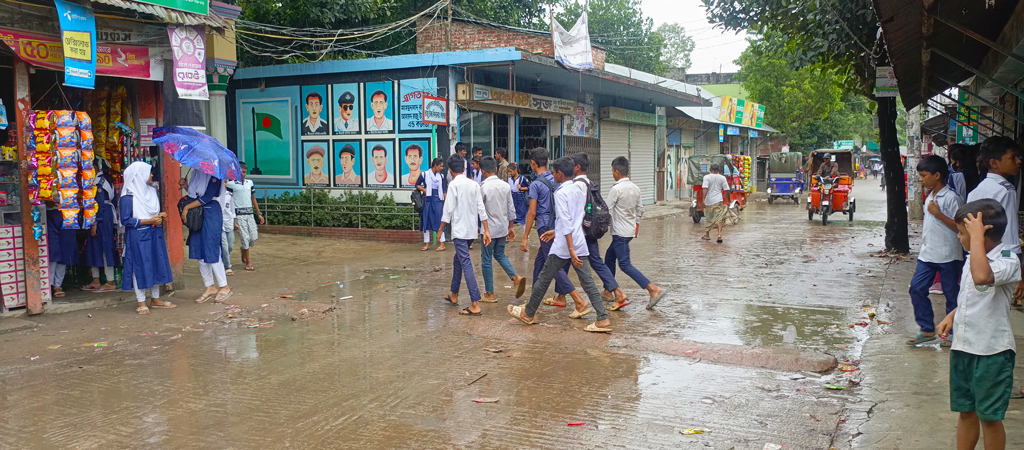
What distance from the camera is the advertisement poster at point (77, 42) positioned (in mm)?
7285

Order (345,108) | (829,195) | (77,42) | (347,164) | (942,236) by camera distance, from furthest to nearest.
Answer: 1. (829,195)
2. (347,164)
3. (345,108)
4. (77,42)
5. (942,236)

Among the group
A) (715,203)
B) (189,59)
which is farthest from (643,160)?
(189,59)

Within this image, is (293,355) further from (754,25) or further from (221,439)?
(754,25)

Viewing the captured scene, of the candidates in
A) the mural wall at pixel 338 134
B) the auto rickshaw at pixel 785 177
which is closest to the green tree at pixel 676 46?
the auto rickshaw at pixel 785 177

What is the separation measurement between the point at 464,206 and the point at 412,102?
7.35 meters

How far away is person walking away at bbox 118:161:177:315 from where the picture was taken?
782 cm

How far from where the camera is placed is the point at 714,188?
15.1 m

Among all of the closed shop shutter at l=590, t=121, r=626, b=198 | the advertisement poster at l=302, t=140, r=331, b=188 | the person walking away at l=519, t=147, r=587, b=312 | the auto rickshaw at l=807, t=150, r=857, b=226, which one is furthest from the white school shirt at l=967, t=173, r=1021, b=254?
the closed shop shutter at l=590, t=121, r=626, b=198

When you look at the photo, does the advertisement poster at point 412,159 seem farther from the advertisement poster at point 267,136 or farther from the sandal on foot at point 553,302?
the sandal on foot at point 553,302

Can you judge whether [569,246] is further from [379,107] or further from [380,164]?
[379,107]

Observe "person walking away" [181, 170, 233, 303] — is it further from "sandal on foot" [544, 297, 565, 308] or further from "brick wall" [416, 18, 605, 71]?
"brick wall" [416, 18, 605, 71]

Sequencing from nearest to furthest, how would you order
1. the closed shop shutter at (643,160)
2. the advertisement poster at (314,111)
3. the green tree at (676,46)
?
the advertisement poster at (314,111) < the closed shop shutter at (643,160) < the green tree at (676,46)

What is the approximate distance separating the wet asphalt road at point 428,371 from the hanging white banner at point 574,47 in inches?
252

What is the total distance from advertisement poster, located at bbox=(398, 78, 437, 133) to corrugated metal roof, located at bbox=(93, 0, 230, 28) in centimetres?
613
